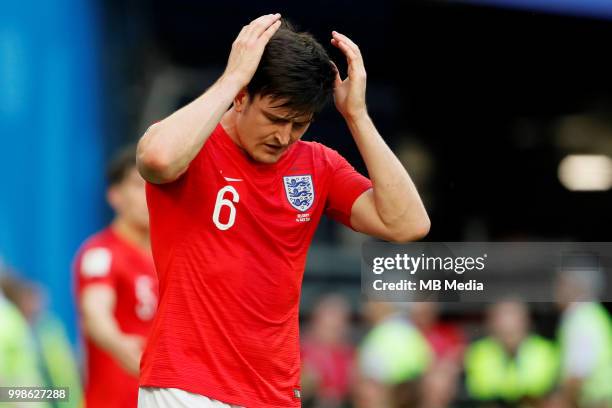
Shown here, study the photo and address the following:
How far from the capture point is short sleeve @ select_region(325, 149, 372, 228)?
343 cm

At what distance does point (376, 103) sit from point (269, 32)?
18.6 ft

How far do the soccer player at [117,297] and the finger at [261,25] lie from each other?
228 cm

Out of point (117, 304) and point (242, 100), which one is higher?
point (242, 100)

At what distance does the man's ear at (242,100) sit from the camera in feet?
10.5

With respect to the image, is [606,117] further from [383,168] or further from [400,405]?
[383,168]

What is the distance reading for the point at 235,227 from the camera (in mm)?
3162

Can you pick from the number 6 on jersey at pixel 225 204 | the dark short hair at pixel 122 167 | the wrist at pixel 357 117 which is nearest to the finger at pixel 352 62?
the wrist at pixel 357 117

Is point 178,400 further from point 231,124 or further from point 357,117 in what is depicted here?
point 357,117

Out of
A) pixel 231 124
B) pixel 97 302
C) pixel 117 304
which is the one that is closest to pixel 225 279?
pixel 231 124

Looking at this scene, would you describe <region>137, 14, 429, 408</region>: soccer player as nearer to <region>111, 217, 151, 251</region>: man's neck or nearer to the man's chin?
the man's chin

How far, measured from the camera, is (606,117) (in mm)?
9211

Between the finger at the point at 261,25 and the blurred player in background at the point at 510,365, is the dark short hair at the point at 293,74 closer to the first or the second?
the finger at the point at 261,25

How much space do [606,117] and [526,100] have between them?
0.64 meters

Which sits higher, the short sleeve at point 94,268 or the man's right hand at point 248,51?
the man's right hand at point 248,51
